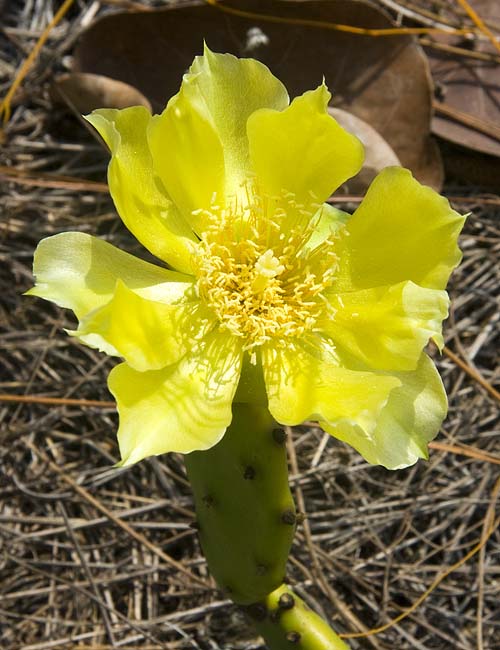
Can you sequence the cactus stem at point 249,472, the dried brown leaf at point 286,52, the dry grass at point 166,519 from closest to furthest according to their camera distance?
the cactus stem at point 249,472 < the dry grass at point 166,519 < the dried brown leaf at point 286,52

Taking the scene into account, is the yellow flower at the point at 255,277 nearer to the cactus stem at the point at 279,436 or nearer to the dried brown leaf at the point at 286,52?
the cactus stem at the point at 279,436

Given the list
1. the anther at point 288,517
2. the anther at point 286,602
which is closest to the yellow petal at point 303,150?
the anther at point 288,517

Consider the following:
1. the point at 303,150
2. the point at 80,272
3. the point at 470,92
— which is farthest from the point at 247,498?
the point at 470,92

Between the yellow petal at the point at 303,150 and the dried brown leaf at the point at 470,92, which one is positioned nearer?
the yellow petal at the point at 303,150

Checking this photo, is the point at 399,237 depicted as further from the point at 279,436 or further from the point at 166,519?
the point at 166,519

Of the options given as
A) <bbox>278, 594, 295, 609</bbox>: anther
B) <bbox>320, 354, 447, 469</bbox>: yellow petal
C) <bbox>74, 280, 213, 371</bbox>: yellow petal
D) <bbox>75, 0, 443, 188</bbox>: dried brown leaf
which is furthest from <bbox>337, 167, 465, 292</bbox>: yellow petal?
<bbox>75, 0, 443, 188</bbox>: dried brown leaf

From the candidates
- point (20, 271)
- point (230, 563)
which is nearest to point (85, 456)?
point (20, 271)

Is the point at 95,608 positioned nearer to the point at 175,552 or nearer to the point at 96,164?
the point at 175,552

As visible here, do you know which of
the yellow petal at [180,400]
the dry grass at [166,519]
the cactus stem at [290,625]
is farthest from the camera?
the dry grass at [166,519]
